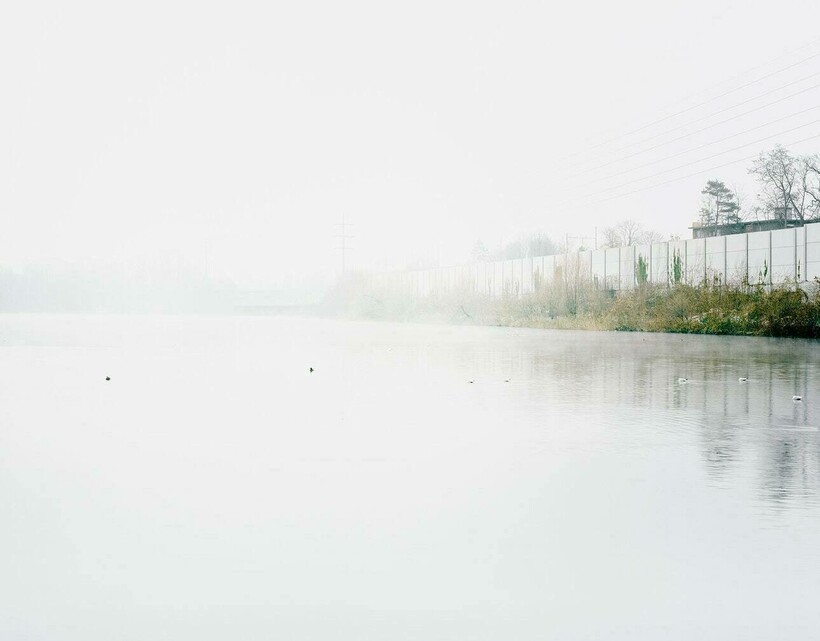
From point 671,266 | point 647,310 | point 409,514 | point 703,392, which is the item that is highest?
point 671,266

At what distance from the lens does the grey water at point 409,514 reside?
337 cm

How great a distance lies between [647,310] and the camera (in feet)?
108

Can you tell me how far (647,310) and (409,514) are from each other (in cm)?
2889

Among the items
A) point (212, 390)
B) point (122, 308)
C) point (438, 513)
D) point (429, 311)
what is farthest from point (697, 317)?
point (122, 308)

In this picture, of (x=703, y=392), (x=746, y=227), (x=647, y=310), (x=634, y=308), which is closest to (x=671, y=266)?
(x=634, y=308)

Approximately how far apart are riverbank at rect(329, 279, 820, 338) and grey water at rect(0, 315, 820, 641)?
1748cm

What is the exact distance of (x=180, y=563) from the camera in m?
4.02

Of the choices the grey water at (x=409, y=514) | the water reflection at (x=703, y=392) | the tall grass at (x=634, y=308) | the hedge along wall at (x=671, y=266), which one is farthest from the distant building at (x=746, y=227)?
the grey water at (x=409, y=514)

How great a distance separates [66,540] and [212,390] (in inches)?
266

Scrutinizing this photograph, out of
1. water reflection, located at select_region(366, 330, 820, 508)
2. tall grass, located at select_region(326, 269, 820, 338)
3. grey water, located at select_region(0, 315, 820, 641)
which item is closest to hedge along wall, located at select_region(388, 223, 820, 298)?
tall grass, located at select_region(326, 269, 820, 338)

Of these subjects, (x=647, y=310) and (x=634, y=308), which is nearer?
(x=647, y=310)

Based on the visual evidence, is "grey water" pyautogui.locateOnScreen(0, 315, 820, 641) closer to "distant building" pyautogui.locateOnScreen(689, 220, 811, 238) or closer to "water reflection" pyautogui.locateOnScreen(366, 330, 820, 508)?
"water reflection" pyautogui.locateOnScreen(366, 330, 820, 508)

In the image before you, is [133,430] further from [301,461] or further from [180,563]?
[180,563]

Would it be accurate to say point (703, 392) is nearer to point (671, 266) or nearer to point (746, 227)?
point (671, 266)
